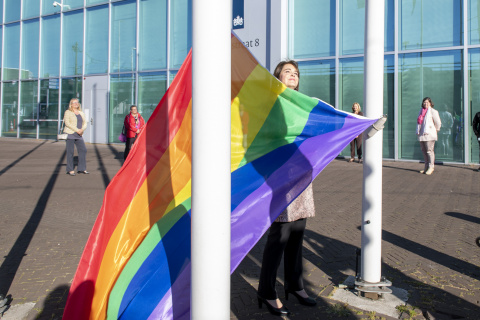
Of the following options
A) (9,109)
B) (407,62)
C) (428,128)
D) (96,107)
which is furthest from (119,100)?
(428,128)

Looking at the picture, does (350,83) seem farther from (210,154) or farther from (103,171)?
(210,154)

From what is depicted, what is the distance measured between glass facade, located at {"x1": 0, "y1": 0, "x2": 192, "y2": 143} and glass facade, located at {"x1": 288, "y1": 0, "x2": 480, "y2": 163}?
6045mm

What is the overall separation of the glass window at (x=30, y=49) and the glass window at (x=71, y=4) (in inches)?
100

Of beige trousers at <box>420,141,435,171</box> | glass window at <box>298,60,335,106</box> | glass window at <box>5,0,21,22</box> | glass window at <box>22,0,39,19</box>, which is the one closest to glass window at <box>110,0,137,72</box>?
glass window at <box>22,0,39,19</box>

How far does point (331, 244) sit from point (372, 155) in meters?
2.06

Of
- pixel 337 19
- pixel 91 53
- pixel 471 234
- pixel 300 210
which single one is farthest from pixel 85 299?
pixel 91 53

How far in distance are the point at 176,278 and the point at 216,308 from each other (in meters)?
0.83

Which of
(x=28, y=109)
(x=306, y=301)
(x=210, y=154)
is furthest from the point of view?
(x=28, y=109)

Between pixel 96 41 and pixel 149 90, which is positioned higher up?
pixel 96 41

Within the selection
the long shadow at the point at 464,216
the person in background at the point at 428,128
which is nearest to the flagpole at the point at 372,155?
the long shadow at the point at 464,216

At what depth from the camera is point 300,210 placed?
3.70 meters

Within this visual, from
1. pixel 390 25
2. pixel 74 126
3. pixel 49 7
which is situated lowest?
pixel 74 126

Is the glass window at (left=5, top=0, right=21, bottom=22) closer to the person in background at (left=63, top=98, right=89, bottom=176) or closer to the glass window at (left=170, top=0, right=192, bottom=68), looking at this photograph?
the glass window at (left=170, top=0, right=192, bottom=68)

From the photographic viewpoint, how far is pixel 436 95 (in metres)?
15.2
